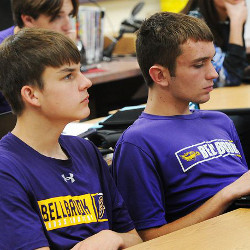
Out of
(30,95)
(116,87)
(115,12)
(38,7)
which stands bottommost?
(116,87)

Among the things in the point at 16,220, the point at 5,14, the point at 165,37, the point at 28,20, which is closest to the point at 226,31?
the point at 28,20

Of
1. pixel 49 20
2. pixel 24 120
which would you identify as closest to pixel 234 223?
pixel 24 120

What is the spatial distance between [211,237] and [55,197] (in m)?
0.36

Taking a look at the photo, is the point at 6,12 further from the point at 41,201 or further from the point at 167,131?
the point at 41,201

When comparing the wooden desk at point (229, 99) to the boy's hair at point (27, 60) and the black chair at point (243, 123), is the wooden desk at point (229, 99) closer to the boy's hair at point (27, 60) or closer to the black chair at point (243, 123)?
the black chair at point (243, 123)

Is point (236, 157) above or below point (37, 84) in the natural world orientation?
below

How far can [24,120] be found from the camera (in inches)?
54.2

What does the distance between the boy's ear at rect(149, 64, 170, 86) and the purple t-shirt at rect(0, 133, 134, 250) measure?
1.07 feet

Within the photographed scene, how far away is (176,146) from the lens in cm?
161

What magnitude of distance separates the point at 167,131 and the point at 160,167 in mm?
113

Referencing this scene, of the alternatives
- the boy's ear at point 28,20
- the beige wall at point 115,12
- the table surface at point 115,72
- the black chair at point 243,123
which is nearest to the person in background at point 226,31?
the table surface at point 115,72

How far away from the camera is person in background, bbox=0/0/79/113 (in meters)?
2.45

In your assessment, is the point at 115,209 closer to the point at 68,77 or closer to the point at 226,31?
the point at 68,77

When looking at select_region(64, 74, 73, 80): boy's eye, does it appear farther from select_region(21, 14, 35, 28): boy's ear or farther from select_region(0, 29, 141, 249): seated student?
select_region(21, 14, 35, 28): boy's ear
